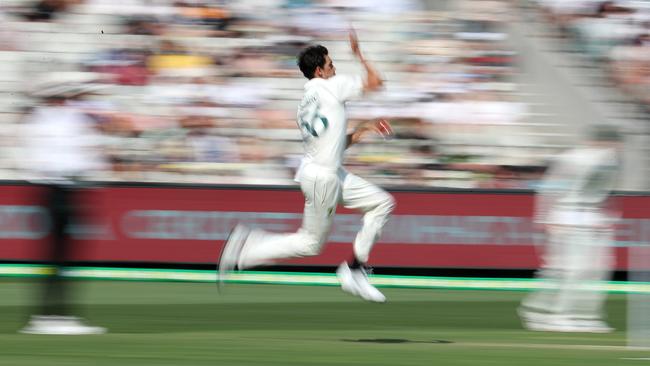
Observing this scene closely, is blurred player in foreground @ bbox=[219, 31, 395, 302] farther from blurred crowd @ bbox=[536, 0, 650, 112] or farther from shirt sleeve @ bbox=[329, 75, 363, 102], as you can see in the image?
blurred crowd @ bbox=[536, 0, 650, 112]

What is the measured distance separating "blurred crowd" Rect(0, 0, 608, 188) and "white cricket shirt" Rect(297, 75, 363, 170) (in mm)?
4871

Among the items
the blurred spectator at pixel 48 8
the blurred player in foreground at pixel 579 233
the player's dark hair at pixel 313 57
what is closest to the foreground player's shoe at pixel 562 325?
the blurred player in foreground at pixel 579 233

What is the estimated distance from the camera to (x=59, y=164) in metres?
8.05

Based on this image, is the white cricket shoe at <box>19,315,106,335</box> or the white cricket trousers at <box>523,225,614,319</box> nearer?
the white cricket shoe at <box>19,315,106,335</box>

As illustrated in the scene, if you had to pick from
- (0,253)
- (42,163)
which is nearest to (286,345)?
(42,163)

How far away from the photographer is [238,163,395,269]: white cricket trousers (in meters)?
8.81

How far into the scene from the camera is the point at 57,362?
6.63m

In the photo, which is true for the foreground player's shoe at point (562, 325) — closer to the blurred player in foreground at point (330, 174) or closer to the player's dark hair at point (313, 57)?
the blurred player in foreground at point (330, 174)

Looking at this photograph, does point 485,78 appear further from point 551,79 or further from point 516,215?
point 516,215

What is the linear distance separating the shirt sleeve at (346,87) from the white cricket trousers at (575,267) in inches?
71.1

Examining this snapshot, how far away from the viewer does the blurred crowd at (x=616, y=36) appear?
1444 centimetres

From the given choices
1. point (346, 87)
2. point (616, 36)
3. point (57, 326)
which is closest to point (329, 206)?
point (346, 87)

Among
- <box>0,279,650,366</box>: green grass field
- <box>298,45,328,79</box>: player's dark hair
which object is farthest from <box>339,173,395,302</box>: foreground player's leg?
<box>298,45,328,79</box>: player's dark hair

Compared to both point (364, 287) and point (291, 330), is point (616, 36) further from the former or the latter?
point (291, 330)
